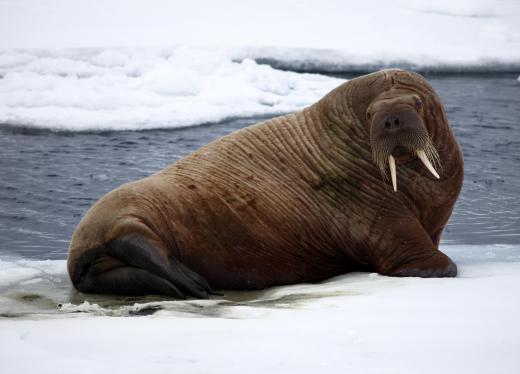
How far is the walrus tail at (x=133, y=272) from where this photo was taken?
17.0 ft

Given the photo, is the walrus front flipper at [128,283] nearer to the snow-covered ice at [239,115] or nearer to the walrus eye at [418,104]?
the snow-covered ice at [239,115]

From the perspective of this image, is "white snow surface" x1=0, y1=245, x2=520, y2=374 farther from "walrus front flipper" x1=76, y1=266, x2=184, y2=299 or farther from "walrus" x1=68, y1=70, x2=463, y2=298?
"walrus" x1=68, y1=70, x2=463, y2=298

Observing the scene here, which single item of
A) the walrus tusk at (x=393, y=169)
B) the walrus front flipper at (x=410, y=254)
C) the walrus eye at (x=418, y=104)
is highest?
the walrus eye at (x=418, y=104)

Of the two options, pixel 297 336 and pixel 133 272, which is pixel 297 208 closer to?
pixel 133 272

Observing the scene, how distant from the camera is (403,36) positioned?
1606 centimetres

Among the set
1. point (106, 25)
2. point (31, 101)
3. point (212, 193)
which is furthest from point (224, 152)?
point (106, 25)

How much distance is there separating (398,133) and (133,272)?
5.63 feet

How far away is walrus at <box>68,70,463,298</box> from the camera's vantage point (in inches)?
208

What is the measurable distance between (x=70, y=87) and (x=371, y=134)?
7.86 m

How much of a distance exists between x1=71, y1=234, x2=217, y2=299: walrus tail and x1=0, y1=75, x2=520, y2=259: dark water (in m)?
1.36

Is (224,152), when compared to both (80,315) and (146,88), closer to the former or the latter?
(80,315)

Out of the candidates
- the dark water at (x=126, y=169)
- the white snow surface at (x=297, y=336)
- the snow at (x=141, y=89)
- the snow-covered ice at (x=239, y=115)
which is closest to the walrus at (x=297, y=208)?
the snow-covered ice at (x=239, y=115)

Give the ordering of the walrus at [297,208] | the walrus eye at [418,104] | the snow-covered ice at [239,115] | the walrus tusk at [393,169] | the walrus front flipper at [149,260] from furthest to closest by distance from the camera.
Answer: the walrus eye at [418,104] < the walrus at [297,208] < the walrus front flipper at [149,260] < the walrus tusk at [393,169] < the snow-covered ice at [239,115]

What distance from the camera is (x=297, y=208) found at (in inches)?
224
